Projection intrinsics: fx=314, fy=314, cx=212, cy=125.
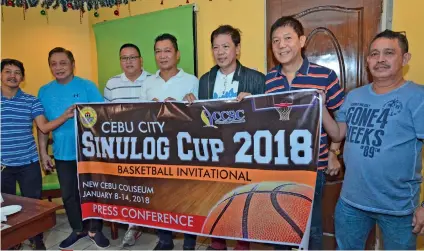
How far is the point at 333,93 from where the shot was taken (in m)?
1.70

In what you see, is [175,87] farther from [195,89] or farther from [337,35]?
[337,35]

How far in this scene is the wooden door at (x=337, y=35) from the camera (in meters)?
2.23

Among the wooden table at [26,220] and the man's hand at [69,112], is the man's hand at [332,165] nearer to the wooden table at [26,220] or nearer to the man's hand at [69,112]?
the wooden table at [26,220]

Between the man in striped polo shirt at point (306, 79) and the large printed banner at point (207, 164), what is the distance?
7 centimetres

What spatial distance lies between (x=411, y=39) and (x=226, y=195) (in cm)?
156

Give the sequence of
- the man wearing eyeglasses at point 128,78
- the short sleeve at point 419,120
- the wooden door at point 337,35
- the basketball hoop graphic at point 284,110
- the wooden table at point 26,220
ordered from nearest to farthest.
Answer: the short sleeve at point 419,120 < the wooden table at point 26,220 < the basketball hoop graphic at point 284,110 < the wooden door at point 337,35 < the man wearing eyeglasses at point 128,78

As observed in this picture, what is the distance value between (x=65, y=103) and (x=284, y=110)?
1.78m

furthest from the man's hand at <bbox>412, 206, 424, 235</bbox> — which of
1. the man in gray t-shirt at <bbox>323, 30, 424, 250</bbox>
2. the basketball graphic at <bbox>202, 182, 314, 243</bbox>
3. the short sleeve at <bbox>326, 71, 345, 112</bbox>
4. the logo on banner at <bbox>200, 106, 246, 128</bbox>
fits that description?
the logo on banner at <bbox>200, 106, 246, 128</bbox>

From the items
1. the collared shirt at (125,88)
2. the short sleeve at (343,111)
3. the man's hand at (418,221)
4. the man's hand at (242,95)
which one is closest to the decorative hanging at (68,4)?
the collared shirt at (125,88)

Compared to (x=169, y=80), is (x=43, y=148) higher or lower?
lower

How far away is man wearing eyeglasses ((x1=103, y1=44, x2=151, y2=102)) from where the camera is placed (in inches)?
103

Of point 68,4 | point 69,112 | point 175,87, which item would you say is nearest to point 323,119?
point 175,87

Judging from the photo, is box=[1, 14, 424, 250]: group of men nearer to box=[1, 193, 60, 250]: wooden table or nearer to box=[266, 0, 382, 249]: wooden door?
box=[266, 0, 382, 249]: wooden door

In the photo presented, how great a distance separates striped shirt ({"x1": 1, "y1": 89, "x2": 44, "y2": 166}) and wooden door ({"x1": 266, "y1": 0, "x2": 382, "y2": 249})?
A: 7.06ft
